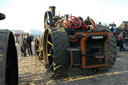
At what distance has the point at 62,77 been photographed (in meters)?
4.13

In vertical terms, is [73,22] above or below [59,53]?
above

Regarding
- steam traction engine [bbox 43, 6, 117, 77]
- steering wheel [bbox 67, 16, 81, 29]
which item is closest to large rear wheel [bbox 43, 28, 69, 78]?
steam traction engine [bbox 43, 6, 117, 77]

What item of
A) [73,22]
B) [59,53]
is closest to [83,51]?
[59,53]

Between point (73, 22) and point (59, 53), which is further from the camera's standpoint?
point (73, 22)

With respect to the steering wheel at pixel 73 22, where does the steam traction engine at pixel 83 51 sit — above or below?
below

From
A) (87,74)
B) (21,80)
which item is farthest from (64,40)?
(21,80)

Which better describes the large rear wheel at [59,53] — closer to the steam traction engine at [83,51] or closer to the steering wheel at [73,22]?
the steam traction engine at [83,51]

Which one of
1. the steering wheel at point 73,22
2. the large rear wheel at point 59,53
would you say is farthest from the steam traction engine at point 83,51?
the steering wheel at point 73,22

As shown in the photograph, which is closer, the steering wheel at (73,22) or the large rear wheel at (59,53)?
the large rear wheel at (59,53)

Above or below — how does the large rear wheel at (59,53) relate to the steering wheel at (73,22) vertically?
below

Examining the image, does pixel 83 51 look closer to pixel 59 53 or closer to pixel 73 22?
pixel 59 53

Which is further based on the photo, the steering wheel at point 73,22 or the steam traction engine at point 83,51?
the steering wheel at point 73,22

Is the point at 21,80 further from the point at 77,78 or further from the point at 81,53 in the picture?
the point at 81,53

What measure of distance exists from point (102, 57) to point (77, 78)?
104 centimetres
